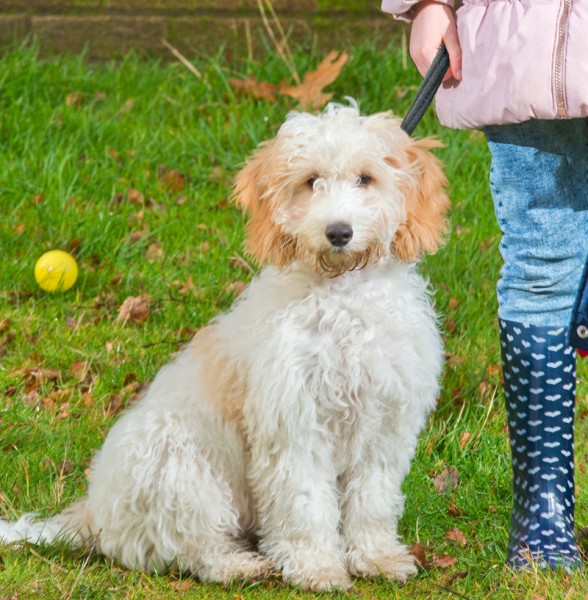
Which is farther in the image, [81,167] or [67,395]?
[81,167]

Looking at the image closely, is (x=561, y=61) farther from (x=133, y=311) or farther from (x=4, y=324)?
(x=4, y=324)

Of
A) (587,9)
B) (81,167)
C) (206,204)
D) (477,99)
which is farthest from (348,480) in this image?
(81,167)

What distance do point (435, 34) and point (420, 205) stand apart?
1.65ft

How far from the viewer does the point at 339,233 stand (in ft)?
9.76

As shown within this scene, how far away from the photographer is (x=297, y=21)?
7125 millimetres

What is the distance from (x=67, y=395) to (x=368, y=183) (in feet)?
5.95

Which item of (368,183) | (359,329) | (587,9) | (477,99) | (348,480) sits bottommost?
(348,480)

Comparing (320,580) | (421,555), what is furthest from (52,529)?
(421,555)

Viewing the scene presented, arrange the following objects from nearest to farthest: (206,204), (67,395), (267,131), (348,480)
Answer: (348,480)
(67,395)
(206,204)
(267,131)

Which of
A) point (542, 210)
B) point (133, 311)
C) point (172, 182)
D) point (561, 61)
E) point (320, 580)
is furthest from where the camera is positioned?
point (172, 182)

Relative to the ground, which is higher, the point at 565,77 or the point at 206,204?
the point at 565,77

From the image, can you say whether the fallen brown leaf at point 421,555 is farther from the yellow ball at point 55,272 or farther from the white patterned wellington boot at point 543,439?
the yellow ball at point 55,272

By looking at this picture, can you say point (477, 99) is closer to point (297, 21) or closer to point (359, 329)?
point (359, 329)

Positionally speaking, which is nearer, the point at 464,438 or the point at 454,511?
the point at 454,511
